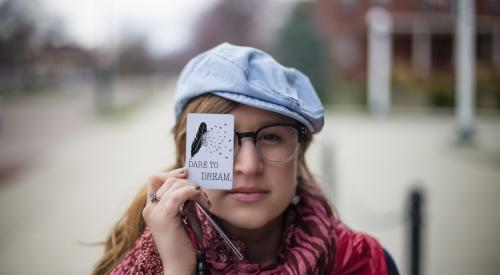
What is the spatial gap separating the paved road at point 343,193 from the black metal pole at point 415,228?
0.26m

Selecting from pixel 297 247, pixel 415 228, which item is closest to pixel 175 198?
pixel 297 247

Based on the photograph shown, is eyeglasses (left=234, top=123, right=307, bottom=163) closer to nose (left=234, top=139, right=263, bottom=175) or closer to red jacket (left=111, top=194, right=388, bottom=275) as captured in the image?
nose (left=234, top=139, right=263, bottom=175)

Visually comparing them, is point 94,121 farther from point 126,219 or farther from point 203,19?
point 203,19

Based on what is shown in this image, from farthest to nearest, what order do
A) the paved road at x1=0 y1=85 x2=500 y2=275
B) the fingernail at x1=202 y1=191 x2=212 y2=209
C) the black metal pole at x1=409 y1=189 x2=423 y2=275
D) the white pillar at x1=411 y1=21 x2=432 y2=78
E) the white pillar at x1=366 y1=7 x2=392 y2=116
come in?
the white pillar at x1=411 y1=21 x2=432 y2=78
the white pillar at x1=366 y1=7 x2=392 y2=116
the paved road at x1=0 y1=85 x2=500 y2=275
the black metal pole at x1=409 y1=189 x2=423 y2=275
the fingernail at x1=202 y1=191 x2=212 y2=209

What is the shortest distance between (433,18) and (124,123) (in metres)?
22.0

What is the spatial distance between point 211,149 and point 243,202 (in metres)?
0.22

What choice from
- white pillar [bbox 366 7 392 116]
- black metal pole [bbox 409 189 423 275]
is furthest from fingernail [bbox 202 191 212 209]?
white pillar [bbox 366 7 392 116]

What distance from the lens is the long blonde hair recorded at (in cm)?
137

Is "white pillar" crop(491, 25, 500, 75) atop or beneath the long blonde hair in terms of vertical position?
atop

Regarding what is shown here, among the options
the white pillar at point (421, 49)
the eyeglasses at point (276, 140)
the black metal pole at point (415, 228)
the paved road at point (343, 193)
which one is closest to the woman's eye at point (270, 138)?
the eyeglasses at point (276, 140)

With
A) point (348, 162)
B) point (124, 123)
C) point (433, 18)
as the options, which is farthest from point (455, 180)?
point (433, 18)

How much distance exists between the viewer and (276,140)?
143 cm

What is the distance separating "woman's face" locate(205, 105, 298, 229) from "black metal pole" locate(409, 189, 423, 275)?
2.05m

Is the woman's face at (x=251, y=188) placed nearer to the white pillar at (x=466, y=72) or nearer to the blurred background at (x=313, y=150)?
the blurred background at (x=313, y=150)
